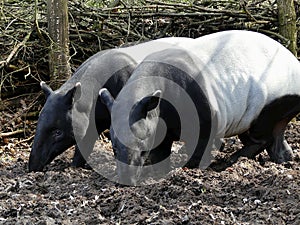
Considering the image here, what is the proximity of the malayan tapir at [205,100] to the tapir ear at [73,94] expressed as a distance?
409mm

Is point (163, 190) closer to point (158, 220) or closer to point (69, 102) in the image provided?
point (158, 220)

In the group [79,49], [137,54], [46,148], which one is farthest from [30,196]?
[79,49]

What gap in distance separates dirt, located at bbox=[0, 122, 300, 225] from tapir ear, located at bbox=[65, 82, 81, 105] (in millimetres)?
605

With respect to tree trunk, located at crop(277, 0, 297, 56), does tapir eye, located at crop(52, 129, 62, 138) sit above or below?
below

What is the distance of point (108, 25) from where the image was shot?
8.56 m

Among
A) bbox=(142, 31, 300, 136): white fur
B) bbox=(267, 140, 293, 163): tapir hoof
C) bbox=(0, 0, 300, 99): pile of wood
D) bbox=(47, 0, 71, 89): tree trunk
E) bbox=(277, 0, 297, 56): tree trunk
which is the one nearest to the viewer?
bbox=(142, 31, 300, 136): white fur

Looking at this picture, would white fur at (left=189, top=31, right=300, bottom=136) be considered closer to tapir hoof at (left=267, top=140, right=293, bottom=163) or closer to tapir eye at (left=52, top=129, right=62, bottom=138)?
tapir hoof at (left=267, top=140, right=293, bottom=163)

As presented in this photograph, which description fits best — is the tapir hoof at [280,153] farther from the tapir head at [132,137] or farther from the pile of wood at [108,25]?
the pile of wood at [108,25]

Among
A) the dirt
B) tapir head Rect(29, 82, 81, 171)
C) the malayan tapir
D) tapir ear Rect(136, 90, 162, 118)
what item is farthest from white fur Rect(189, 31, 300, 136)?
tapir head Rect(29, 82, 81, 171)

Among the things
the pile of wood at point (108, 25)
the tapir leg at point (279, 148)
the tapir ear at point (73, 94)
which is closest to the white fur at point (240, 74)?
the tapir leg at point (279, 148)

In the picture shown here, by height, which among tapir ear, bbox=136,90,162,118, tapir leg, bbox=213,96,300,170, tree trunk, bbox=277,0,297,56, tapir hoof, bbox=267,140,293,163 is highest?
tapir ear, bbox=136,90,162,118

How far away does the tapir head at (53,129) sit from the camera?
5.84 metres

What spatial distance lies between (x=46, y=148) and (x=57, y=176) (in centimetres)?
42

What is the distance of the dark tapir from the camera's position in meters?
5.86
